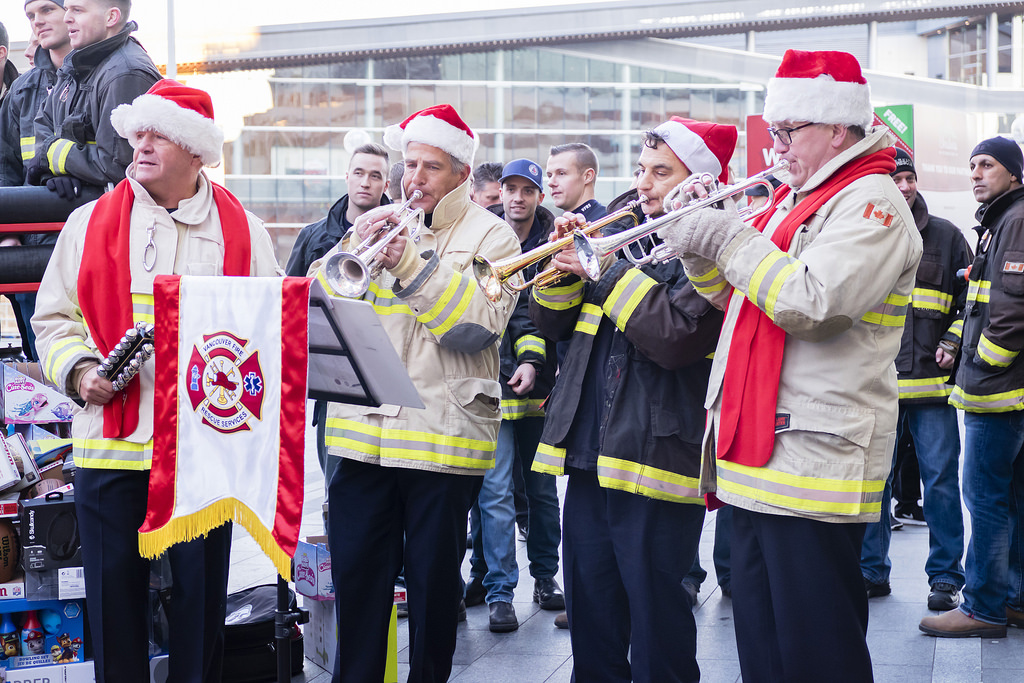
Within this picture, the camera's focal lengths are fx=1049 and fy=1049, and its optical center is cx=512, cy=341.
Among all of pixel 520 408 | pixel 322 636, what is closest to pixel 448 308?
pixel 322 636

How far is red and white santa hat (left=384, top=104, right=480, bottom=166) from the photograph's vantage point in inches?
156

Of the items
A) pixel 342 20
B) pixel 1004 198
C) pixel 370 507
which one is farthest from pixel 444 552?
pixel 342 20

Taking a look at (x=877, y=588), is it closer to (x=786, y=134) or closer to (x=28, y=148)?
(x=786, y=134)

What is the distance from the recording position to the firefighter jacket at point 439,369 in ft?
11.8

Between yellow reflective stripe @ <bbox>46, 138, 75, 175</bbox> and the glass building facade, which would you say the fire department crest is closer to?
yellow reflective stripe @ <bbox>46, 138, 75, 175</bbox>

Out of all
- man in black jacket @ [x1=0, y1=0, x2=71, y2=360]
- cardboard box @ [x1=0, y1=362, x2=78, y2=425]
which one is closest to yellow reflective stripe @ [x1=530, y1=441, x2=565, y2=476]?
cardboard box @ [x1=0, y1=362, x2=78, y2=425]

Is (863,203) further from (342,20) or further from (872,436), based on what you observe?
(342,20)

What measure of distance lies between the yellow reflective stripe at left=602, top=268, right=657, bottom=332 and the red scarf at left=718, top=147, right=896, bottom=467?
458 millimetres

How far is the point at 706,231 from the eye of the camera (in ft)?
9.82

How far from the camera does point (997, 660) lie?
4.47 meters

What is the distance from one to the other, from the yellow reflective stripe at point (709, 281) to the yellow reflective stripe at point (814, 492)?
592 mm

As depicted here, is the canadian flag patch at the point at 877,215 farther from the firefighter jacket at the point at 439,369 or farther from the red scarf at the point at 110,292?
the red scarf at the point at 110,292

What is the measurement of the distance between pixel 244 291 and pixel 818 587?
181 cm

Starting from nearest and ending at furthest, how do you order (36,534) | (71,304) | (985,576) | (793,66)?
(793,66) → (71,304) → (36,534) → (985,576)
